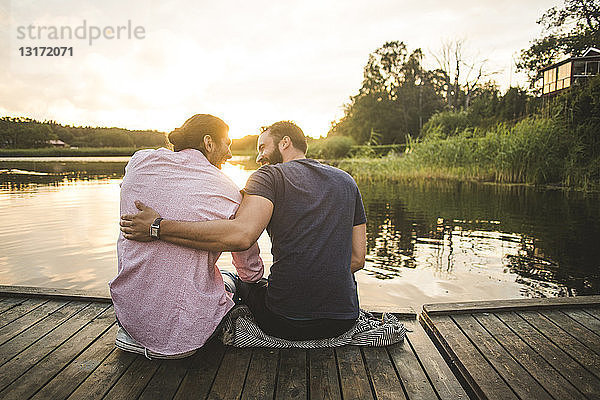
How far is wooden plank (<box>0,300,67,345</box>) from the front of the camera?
2389 mm

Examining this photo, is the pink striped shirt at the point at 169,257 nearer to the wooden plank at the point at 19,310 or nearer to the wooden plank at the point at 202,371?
the wooden plank at the point at 202,371

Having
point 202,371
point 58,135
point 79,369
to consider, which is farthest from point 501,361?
point 58,135

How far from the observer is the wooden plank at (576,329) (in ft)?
7.81

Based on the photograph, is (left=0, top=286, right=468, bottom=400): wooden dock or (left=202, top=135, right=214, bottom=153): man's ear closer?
(left=0, top=286, right=468, bottom=400): wooden dock

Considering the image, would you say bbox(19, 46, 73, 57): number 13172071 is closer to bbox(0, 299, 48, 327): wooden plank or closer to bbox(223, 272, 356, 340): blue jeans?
bbox(0, 299, 48, 327): wooden plank

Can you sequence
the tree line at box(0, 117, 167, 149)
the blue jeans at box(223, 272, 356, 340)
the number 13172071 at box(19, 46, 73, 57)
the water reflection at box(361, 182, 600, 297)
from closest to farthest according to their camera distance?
the blue jeans at box(223, 272, 356, 340) < the water reflection at box(361, 182, 600, 297) < the number 13172071 at box(19, 46, 73, 57) < the tree line at box(0, 117, 167, 149)

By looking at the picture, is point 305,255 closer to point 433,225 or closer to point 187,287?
point 187,287

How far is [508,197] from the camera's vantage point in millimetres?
11797

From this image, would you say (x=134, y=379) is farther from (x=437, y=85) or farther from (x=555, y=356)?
(x=437, y=85)

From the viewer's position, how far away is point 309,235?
198cm

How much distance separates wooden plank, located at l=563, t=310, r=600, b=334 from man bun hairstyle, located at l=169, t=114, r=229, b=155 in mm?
2389

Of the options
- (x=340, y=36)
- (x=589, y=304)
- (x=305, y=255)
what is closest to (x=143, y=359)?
(x=305, y=255)

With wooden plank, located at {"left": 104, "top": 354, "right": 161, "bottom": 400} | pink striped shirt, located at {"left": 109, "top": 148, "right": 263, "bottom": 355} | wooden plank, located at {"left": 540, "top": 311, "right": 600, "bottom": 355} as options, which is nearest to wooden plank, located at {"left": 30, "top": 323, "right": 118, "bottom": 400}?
wooden plank, located at {"left": 104, "top": 354, "right": 161, "bottom": 400}

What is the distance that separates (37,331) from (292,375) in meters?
1.48
